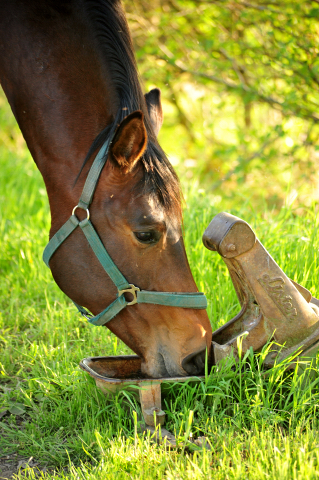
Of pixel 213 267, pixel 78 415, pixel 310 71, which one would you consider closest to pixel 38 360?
pixel 78 415

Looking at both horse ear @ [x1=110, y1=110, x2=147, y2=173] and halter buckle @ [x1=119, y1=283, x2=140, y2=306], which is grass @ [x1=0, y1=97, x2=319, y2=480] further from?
horse ear @ [x1=110, y1=110, x2=147, y2=173]

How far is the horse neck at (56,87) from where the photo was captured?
79.4 inches

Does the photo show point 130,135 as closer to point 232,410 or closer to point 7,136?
point 232,410

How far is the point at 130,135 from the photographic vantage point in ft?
5.94

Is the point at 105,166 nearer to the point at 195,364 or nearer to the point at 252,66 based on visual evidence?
the point at 195,364

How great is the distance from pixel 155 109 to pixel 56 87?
603 millimetres

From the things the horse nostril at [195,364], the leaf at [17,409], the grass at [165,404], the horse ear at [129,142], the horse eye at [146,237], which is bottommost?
the leaf at [17,409]

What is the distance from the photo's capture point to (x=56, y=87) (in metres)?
2.08

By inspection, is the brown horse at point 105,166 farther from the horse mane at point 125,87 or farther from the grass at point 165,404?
the grass at point 165,404

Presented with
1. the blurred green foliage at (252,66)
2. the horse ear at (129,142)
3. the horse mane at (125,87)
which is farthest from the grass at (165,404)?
the blurred green foliage at (252,66)

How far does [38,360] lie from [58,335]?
23cm

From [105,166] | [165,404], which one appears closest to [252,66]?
[105,166]

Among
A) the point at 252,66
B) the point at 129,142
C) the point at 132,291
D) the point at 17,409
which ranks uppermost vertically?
the point at 252,66

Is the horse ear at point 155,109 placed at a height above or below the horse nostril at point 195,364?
above
